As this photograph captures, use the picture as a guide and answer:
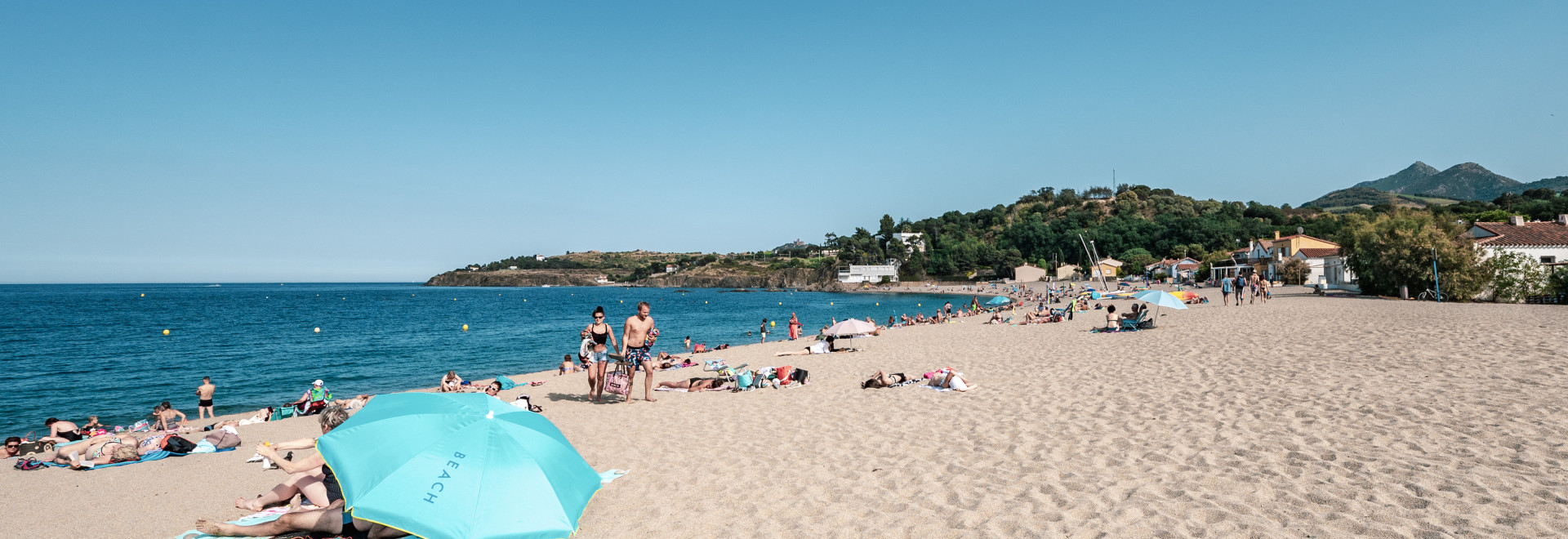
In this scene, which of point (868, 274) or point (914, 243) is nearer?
point (868, 274)

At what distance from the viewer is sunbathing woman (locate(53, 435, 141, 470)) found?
7707 mm

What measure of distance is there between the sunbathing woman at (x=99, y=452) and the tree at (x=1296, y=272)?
55.4 meters

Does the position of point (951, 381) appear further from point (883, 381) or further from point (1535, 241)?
point (1535, 241)

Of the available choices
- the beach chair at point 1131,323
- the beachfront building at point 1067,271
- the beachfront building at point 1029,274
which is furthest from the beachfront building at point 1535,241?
the beachfront building at point 1029,274

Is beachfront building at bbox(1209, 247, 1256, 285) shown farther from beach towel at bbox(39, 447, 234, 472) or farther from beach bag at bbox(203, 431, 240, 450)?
beach towel at bbox(39, 447, 234, 472)

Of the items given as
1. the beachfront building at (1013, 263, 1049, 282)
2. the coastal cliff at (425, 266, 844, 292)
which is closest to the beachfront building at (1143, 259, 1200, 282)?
the beachfront building at (1013, 263, 1049, 282)

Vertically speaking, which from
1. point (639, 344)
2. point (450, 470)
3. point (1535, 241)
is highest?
point (1535, 241)

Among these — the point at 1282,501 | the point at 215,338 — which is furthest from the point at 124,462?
the point at 215,338

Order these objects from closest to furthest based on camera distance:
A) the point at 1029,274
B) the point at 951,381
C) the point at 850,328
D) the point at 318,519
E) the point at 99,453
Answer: the point at 318,519 → the point at 99,453 → the point at 951,381 → the point at 850,328 → the point at 1029,274

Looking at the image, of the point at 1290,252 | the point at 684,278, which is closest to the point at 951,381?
the point at 1290,252

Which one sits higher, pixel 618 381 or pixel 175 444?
pixel 618 381

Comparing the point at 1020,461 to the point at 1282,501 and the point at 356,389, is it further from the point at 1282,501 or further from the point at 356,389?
the point at 356,389

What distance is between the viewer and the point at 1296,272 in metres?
45.3

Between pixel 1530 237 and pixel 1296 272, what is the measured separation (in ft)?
47.1
